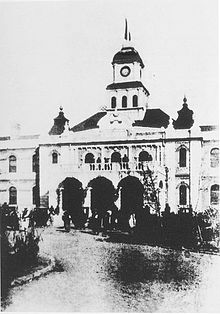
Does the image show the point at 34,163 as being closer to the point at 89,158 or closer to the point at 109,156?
→ the point at 89,158

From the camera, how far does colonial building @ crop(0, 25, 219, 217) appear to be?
8.25 ft

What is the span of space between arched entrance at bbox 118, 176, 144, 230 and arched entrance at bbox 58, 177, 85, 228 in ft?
0.69

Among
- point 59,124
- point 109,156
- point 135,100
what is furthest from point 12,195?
point 135,100

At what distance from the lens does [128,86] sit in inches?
102

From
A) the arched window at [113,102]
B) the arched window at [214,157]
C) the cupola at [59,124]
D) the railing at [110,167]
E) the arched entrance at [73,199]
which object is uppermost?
the arched window at [113,102]

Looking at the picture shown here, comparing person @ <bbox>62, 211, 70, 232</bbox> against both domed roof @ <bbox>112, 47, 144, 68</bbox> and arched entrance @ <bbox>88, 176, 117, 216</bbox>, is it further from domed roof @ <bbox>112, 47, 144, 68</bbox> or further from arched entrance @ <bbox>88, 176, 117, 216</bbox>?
domed roof @ <bbox>112, 47, 144, 68</bbox>

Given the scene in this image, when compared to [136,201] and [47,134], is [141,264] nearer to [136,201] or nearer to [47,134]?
[136,201]

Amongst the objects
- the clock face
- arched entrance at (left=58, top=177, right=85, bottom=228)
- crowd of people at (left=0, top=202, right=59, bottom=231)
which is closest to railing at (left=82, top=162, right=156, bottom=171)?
arched entrance at (left=58, top=177, right=85, bottom=228)

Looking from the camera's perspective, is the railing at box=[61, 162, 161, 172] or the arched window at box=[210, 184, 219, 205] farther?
the railing at box=[61, 162, 161, 172]

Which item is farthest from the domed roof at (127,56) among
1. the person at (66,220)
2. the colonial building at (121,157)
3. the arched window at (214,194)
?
the person at (66,220)

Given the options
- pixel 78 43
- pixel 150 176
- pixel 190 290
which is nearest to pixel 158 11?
pixel 78 43

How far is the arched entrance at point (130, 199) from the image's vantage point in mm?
2572

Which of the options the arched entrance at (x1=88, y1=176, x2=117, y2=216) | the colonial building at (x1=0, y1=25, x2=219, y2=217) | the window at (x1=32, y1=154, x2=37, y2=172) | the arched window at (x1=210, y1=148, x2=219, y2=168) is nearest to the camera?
the arched window at (x1=210, y1=148, x2=219, y2=168)

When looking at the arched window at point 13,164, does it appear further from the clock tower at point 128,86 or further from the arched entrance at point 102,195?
the clock tower at point 128,86
